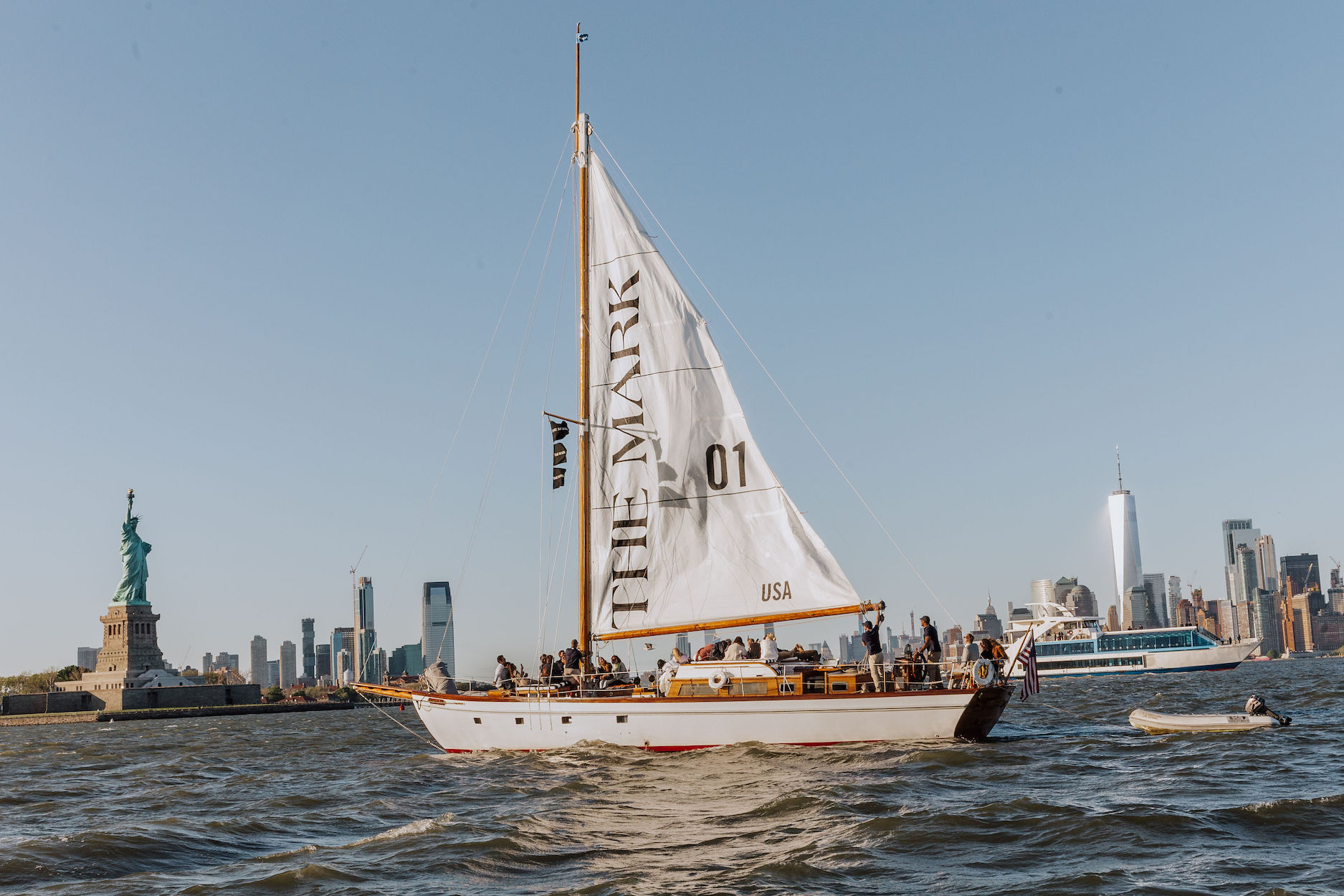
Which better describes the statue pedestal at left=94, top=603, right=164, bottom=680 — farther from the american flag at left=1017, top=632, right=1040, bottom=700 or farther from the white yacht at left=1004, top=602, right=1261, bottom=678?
the american flag at left=1017, top=632, right=1040, bottom=700

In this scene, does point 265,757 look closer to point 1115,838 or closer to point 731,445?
point 731,445

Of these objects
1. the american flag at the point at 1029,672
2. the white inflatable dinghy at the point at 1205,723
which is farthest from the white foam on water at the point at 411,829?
the white inflatable dinghy at the point at 1205,723

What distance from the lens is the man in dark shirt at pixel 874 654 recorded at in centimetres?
2438

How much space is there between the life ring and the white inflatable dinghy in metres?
8.17

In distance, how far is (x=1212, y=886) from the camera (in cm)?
1138

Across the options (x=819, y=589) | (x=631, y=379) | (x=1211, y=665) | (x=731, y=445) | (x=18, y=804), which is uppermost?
(x=631, y=379)

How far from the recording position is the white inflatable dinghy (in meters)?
29.2

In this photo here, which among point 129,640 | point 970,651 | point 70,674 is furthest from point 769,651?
point 70,674

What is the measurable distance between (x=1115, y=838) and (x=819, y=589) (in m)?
12.0

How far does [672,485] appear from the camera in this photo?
27.8 metres

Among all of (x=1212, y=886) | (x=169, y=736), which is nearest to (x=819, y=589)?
(x=1212, y=886)

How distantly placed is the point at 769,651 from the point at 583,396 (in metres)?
8.87

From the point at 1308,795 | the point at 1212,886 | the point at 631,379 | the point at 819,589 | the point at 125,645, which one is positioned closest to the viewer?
the point at 1212,886

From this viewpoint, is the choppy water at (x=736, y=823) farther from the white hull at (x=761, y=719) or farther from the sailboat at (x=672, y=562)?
the sailboat at (x=672, y=562)
